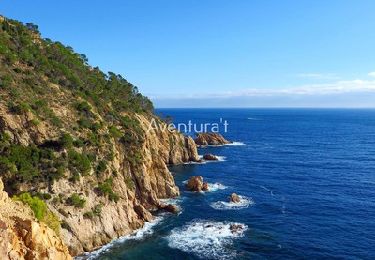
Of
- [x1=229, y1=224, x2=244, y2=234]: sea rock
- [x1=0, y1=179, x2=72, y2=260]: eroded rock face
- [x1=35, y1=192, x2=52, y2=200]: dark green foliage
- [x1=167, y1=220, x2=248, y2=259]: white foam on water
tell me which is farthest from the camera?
[x1=229, y1=224, x2=244, y2=234]: sea rock

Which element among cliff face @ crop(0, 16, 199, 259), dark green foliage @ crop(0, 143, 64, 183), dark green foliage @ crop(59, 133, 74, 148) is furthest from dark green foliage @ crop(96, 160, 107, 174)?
dark green foliage @ crop(0, 143, 64, 183)

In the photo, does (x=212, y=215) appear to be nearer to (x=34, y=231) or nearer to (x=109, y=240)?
(x=109, y=240)

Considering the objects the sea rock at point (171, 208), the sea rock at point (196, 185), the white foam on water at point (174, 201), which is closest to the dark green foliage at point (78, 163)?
the sea rock at point (171, 208)

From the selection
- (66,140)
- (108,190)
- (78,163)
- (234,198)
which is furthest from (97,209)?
(234,198)

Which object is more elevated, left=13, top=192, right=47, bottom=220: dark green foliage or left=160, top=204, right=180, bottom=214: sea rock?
left=13, top=192, right=47, bottom=220: dark green foliage

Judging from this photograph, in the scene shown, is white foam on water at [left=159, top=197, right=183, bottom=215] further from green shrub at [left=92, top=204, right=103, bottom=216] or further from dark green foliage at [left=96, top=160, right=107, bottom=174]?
green shrub at [left=92, top=204, right=103, bottom=216]

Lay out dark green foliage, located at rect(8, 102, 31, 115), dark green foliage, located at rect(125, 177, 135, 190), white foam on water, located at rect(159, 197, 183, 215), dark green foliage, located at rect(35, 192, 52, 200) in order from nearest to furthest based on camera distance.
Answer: dark green foliage, located at rect(35, 192, 52, 200) → dark green foliage, located at rect(8, 102, 31, 115) → dark green foliage, located at rect(125, 177, 135, 190) → white foam on water, located at rect(159, 197, 183, 215)
